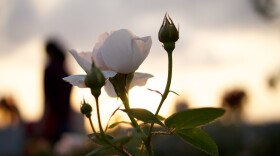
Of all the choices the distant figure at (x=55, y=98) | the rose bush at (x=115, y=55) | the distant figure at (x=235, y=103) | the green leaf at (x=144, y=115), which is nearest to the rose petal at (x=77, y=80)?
the rose bush at (x=115, y=55)

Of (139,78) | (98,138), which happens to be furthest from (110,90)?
(98,138)

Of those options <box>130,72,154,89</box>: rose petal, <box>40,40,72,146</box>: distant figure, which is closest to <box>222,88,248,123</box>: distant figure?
<box>40,40,72,146</box>: distant figure

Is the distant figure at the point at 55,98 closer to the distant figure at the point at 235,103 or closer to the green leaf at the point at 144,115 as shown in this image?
the distant figure at the point at 235,103

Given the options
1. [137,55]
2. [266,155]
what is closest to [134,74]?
[137,55]

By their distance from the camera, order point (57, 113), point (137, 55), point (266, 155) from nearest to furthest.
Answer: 1. point (137, 55)
2. point (57, 113)
3. point (266, 155)

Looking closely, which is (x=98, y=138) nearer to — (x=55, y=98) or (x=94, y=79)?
(x=94, y=79)

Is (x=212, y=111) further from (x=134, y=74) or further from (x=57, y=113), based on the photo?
(x=57, y=113)
